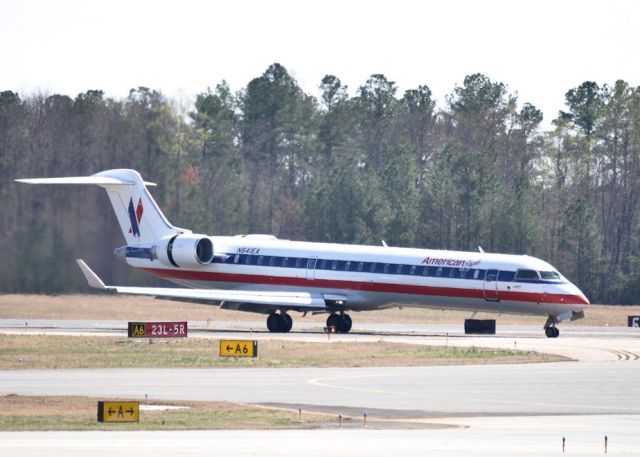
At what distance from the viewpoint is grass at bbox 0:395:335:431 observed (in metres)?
23.8

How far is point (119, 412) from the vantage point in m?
23.9

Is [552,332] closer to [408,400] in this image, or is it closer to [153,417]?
[408,400]

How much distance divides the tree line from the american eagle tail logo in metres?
8.15

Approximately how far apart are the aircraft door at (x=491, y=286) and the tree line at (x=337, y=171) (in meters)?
22.5

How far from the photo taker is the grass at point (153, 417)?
23.8 metres

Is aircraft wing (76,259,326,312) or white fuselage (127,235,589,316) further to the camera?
aircraft wing (76,259,326,312)

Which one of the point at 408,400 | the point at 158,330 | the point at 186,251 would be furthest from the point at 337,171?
the point at 408,400

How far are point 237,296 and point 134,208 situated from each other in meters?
8.00

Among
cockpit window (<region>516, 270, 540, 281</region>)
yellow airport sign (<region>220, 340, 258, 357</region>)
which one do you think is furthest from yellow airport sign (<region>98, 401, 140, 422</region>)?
cockpit window (<region>516, 270, 540, 281</region>)

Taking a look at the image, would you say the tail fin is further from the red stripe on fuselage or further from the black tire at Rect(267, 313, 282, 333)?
the black tire at Rect(267, 313, 282, 333)

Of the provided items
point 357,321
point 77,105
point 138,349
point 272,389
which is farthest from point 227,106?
point 272,389

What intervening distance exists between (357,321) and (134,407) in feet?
130

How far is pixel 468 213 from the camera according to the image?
94.1 meters

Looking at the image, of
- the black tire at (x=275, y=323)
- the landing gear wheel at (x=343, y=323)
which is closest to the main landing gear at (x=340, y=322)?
the landing gear wheel at (x=343, y=323)
